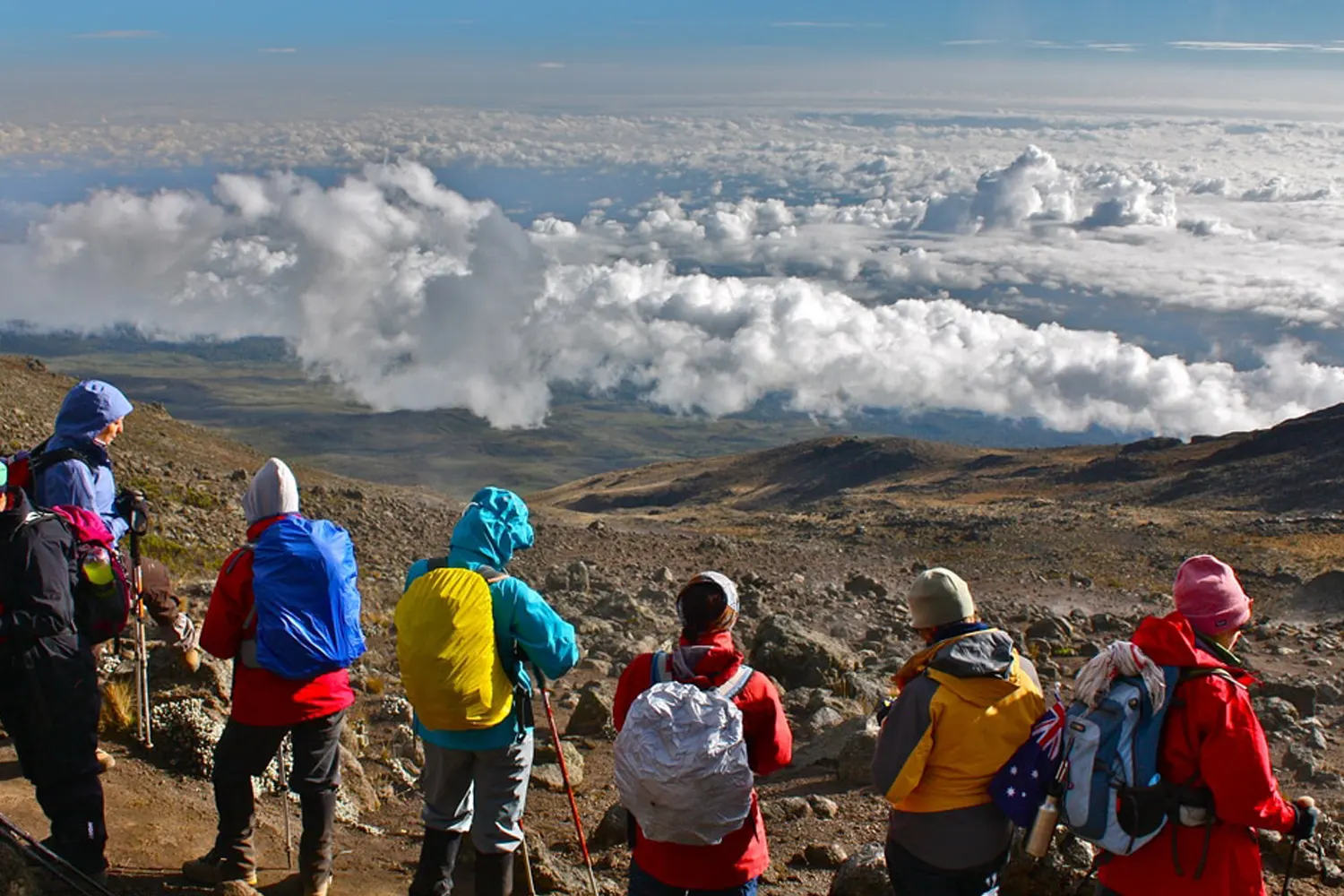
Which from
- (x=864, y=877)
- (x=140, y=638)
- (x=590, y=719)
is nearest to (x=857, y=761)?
(x=864, y=877)

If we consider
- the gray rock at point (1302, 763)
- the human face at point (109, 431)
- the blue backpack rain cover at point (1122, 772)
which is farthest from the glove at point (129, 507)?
the gray rock at point (1302, 763)

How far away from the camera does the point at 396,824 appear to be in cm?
808

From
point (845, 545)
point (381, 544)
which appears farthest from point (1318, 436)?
point (381, 544)

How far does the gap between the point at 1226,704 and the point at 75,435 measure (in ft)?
19.6

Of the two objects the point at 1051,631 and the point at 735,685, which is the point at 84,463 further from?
the point at 1051,631

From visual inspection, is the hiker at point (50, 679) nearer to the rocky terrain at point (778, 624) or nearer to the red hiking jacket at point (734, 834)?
the rocky terrain at point (778, 624)

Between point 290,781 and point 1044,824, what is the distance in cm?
353

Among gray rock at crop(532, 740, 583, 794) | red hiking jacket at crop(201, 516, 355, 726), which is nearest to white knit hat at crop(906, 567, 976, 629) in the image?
red hiking jacket at crop(201, 516, 355, 726)

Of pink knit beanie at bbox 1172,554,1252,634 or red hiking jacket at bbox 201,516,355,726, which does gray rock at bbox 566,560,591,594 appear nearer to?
red hiking jacket at bbox 201,516,355,726

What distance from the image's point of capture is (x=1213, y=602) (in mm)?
4434

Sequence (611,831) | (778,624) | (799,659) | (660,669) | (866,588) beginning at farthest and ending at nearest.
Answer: (866,588) → (778,624) → (799,659) → (611,831) → (660,669)

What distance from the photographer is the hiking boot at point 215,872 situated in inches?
229

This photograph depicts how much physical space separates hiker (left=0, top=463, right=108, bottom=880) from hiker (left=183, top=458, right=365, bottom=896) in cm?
56

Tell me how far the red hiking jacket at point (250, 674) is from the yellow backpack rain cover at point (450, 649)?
497mm
